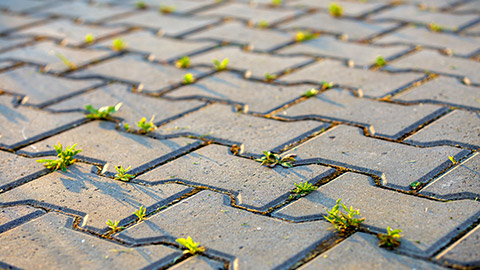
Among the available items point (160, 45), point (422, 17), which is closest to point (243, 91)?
point (160, 45)

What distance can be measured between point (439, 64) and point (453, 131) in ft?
2.96

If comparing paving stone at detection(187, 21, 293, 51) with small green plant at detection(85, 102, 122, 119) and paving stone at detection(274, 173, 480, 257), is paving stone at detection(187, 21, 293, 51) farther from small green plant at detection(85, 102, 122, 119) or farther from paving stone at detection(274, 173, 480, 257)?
paving stone at detection(274, 173, 480, 257)

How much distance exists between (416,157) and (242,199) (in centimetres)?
72

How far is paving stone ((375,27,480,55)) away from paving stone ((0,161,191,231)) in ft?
6.91

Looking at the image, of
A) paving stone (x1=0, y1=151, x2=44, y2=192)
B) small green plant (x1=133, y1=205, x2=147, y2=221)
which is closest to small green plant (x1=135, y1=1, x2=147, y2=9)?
paving stone (x1=0, y1=151, x2=44, y2=192)

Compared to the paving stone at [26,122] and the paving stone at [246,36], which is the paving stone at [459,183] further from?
the paving stone at [246,36]

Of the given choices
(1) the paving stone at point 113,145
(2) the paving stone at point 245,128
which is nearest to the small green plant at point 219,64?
(2) the paving stone at point 245,128

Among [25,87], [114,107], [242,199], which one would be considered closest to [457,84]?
[242,199]

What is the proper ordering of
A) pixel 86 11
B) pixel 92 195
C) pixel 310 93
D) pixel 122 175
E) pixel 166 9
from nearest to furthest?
pixel 92 195
pixel 122 175
pixel 310 93
pixel 166 9
pixel 86 11

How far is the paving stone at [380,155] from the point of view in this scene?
7.23 ft

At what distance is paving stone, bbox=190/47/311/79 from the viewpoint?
341cm

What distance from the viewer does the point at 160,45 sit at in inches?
155

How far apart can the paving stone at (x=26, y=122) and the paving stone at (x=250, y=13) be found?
1.88 meters

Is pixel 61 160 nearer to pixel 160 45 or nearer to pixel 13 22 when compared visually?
pixel 160 45
